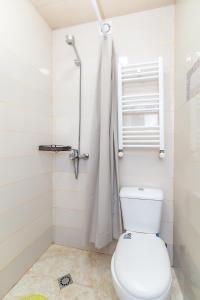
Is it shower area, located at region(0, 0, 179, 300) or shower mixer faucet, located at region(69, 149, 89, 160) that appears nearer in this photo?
shower area, located at region(0, 0, 179, 300)

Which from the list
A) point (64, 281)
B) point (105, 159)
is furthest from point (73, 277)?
point (105, 159)

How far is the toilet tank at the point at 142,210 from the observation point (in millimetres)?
1403

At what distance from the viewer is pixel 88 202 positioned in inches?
60.3

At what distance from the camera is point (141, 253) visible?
112 centimetres

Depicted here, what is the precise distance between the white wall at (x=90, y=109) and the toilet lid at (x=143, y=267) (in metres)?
0.46

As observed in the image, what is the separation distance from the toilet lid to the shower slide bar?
730 mm

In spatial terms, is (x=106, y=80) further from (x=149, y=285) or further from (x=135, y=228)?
(x=149, y=285)

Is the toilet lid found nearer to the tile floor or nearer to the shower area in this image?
the shower area

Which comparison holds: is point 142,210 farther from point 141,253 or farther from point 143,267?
point 143,267

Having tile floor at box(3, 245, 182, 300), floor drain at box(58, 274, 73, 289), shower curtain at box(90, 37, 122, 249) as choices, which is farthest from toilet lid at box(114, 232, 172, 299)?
floor drain at box(58, 274, 73, 289)

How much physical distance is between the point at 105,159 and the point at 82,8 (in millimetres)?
1384

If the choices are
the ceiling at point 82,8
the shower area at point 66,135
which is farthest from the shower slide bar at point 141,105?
the ceiling at point 82,8

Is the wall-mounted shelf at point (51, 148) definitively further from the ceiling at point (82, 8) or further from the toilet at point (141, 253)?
the ceiling at point (82, 8)

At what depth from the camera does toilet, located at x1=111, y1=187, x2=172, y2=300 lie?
2.91 feet
